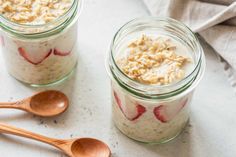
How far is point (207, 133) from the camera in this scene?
160 centimetres

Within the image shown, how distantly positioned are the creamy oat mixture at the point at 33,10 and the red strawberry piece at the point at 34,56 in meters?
0.09

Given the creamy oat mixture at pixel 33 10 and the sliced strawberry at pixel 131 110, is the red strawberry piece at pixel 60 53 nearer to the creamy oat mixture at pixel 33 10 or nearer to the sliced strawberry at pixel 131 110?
the creamy oat mixture at pixel 33 10

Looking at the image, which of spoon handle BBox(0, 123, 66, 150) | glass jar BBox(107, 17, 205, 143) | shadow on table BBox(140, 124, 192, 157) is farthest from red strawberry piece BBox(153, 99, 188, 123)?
spoon handle BBox(0, 123, 66, 150)

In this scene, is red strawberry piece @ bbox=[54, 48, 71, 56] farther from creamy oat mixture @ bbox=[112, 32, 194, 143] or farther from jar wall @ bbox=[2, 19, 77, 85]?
creamy oat mixture @ bbox=[112, 32, 194, 143]

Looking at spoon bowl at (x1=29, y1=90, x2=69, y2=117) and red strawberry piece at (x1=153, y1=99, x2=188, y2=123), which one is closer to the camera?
red strawberry piece at (x1=153, y1=99, x2=188, y2=123)

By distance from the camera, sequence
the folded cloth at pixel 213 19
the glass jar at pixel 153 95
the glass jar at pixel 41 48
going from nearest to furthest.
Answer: the glass jar at pixel 153 95 → the glass jar at pixel 41 48 → the folded cloth at pixel 213 19

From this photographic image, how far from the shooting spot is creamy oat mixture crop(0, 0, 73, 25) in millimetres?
1530

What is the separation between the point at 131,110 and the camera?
4.79 ft

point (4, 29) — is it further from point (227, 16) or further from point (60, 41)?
point (227, 16)

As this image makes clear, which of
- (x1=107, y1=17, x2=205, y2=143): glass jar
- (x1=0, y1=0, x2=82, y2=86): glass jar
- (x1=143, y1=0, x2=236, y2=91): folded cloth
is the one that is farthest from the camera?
(x1=143, y1=0, x2=236, y2=91): folded cloth

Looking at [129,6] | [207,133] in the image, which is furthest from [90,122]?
[129,6]

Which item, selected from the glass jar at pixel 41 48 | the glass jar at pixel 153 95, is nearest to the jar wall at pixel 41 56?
the glass jar at pixel 41 48

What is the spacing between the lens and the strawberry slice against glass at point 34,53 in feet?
5.06

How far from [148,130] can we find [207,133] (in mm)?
200
